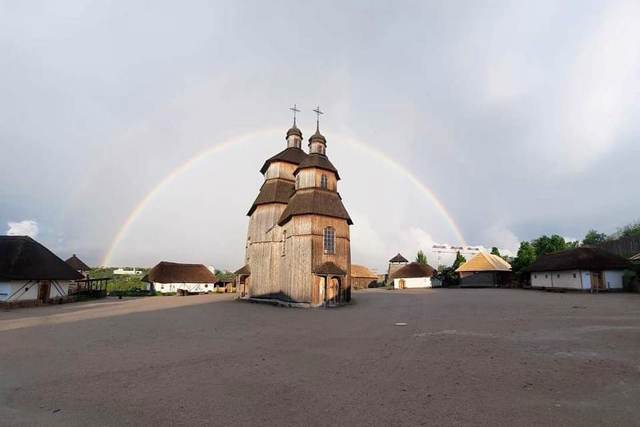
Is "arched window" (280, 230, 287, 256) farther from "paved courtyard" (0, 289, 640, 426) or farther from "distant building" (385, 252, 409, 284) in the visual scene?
"distant building" (385, 252, 409, 284)

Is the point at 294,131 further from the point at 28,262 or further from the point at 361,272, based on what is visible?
the point at 361,272

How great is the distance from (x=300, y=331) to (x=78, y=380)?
8199mm

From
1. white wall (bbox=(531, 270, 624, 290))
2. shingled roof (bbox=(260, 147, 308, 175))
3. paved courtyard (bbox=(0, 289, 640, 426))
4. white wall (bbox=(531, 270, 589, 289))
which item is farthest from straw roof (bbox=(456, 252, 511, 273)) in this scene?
paved courtyard (bbox=(0, 289, 640, 426))

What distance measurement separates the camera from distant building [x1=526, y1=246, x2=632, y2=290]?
113ft

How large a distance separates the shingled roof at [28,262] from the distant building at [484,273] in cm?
5404

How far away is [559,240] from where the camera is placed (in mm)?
52969

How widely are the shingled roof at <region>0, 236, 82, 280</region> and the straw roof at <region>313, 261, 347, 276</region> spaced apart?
25.3 metres

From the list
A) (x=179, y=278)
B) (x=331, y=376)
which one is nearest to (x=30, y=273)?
(x=179, y=278)

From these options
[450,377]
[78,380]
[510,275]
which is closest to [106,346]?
[78,380]

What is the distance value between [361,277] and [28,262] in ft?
177

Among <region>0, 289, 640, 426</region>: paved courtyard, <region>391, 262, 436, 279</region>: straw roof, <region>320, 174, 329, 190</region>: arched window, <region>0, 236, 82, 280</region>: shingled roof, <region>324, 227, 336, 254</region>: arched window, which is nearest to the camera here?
<region>0, 289, 640, 426</region>: paved courtyard

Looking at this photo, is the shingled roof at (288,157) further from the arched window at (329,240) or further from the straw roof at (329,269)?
the straw roof at (329,269)

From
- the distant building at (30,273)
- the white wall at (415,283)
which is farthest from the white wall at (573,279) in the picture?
the distant building at (30,273)

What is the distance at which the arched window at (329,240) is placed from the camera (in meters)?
26.8
